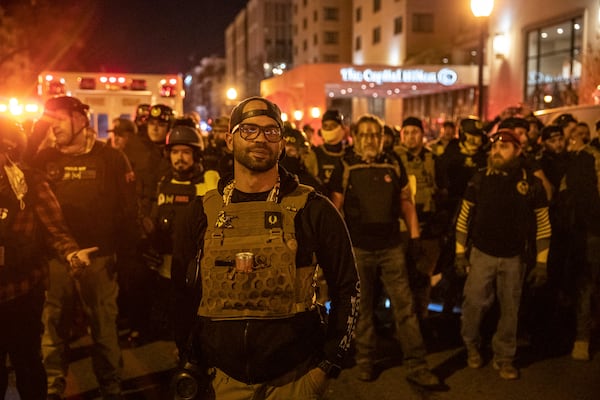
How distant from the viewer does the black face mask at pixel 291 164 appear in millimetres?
6199

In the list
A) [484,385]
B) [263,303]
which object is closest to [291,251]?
[263,303]

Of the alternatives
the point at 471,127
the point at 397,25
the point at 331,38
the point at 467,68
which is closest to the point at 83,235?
the point at 471,127

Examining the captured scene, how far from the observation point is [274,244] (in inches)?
110

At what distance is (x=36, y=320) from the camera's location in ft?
13.6

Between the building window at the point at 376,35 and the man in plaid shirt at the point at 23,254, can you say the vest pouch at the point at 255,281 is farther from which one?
the building window at the point at 376,35

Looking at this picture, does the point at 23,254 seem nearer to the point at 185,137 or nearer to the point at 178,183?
the point at 178,183

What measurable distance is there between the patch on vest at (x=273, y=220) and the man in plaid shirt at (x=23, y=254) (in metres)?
1.98

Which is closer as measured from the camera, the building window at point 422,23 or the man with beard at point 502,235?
the man with beard at point 502,235

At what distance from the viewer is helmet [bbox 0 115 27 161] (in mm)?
4070

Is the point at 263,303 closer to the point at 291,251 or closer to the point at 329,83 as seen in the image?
the point at 291,251

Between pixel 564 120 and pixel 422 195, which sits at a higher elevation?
pixel 564 120

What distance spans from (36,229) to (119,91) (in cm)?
1061

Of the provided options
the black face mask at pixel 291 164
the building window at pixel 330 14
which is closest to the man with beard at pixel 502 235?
the black face mask at pixel 291 164

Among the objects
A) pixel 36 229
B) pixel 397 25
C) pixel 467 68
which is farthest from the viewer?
pixel 397 25
